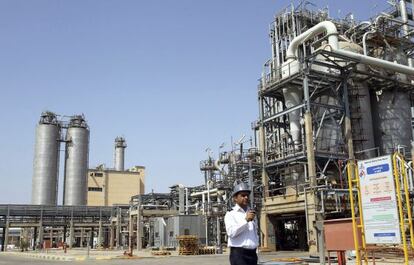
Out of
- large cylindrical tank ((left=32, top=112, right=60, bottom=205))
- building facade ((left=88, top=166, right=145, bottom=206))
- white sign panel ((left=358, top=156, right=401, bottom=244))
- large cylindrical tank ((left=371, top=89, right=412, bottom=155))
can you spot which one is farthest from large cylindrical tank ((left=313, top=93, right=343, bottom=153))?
building facade ((left=88, top=166, right=145, bottom=206))

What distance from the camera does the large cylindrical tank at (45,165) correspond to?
64.5m

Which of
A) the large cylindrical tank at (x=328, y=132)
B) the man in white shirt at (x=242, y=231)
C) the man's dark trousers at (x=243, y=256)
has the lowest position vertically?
the man's dark trousers at (x=243, y=256)

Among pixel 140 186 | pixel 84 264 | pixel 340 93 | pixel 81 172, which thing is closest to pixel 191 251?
pixel 84 264

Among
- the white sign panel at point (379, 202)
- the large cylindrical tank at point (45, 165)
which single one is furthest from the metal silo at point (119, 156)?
the white sign panel at point (379, 202)

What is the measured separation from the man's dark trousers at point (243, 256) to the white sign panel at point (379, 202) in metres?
4.79

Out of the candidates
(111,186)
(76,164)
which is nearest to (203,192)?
(76,164)

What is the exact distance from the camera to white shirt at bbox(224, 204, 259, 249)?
16.6ft

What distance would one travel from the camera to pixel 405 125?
36.1 m

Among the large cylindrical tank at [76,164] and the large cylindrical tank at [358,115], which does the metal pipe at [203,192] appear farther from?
the large cylindrical tank at [76,164]

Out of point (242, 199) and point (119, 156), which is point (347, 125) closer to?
point (242, 199)

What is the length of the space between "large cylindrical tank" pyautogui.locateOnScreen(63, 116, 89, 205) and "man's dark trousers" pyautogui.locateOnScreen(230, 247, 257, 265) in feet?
212

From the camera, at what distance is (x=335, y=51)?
31.0m

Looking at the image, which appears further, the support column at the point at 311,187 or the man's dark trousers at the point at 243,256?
the support column at the point at 311,187

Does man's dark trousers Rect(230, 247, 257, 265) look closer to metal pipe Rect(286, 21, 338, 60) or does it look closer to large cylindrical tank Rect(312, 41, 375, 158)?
metal pipe Rect(286, 21, 338, 60)
